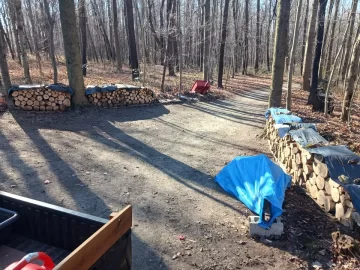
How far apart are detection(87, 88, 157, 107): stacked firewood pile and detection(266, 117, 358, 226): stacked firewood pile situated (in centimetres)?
618

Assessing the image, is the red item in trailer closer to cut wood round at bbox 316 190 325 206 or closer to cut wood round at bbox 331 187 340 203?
cut wood round at bbox 316 190 325 206

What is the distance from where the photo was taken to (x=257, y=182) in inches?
160

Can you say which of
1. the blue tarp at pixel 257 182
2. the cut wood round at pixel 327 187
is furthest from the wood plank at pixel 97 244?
the cut wood round at pixel 327 187

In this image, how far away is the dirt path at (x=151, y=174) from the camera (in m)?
3.27

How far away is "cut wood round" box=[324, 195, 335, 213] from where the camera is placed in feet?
12.9

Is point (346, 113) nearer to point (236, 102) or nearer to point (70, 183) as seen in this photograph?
point (236, 102)

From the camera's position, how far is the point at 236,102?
13203 mm

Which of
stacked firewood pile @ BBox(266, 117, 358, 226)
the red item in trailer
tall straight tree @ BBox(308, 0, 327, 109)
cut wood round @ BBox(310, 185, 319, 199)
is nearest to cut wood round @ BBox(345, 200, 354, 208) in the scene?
stacked firewood pile @ BBox(266, 117, 358, 226)

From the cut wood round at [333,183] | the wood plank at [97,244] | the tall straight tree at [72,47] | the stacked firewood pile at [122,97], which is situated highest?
the tall straight tree at [72,47]

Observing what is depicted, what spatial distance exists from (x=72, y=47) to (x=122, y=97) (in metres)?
2.45

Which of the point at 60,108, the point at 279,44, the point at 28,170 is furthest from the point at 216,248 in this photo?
the point at 60,108

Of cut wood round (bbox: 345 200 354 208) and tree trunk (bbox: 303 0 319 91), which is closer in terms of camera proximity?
cut wood round (bbox: 345 200 354 208)

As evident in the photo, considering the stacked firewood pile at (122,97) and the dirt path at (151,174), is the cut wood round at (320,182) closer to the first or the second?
the dirt path at (151,174)

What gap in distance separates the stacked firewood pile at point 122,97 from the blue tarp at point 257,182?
6358 millimetres
